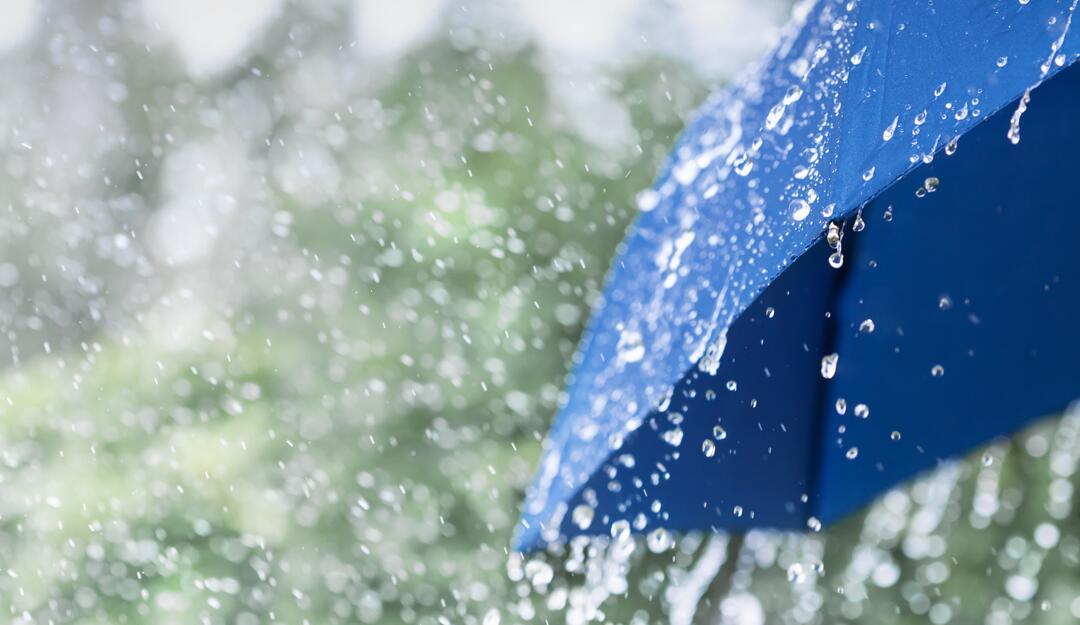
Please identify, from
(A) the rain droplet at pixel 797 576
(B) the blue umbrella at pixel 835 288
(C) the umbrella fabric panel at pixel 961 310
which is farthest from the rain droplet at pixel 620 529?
(A) the rain droplet at pixel 797 576

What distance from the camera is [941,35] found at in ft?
3.27

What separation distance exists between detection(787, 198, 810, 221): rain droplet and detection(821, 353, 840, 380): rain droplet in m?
0.55

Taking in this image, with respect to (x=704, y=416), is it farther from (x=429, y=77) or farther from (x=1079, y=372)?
(x=429, y=77)

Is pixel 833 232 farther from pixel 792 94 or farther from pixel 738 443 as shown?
pixel 738 443

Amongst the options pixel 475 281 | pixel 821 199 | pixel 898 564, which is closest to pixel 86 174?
pixel 475 281

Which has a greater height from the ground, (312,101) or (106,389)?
(312,101)

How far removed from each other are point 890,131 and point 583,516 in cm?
63

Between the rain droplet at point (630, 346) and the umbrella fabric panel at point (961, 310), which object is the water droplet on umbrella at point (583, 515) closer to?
the rain droplet at point (630, 346)

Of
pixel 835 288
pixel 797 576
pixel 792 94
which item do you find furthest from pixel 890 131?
pixel 797 576

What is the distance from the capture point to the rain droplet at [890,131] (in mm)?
962

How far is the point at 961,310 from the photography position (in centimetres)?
155

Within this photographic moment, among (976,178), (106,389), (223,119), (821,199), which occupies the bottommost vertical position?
(106,389)

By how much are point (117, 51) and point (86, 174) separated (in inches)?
20.5

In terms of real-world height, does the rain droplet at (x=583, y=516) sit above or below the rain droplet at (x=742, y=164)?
below
